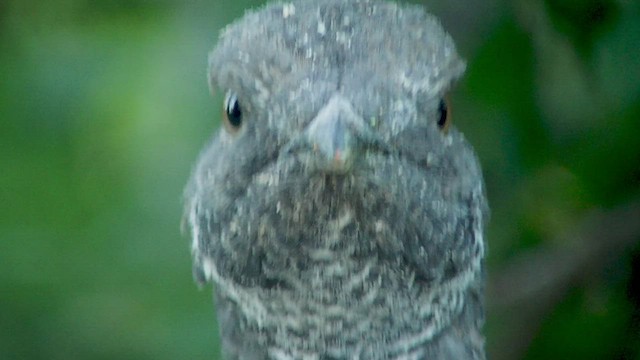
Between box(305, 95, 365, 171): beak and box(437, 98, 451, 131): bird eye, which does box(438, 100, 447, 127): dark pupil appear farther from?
box(305, 95, 365, 171): beak

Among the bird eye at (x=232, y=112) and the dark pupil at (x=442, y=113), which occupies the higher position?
the bird eye at (x=232, y=112)

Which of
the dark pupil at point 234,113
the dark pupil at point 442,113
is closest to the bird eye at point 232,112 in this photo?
the dark pupil at point 234,113

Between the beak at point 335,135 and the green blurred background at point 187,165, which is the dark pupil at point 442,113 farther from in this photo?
the green blurred background at point 187,165

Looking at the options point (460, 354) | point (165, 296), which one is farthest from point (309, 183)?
point (165, 296)

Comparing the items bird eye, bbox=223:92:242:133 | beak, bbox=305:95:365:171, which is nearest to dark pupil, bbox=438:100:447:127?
beak, bbox=305:95:365:171

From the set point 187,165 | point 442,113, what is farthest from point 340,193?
point 187,165

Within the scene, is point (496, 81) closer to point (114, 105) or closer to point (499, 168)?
point (499, 168)

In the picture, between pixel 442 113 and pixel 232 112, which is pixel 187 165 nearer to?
pixel 232 112
